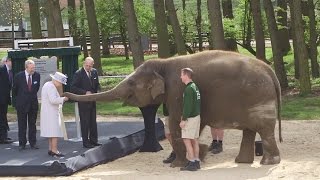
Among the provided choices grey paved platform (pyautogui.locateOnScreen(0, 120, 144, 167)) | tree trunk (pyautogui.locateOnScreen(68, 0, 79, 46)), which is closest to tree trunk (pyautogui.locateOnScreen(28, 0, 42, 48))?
Answer: grey paved platform (pyautogui.locateOnScreen(0, 120, 144, 167))

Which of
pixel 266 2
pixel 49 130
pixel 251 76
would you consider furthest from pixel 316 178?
pixel 266 2

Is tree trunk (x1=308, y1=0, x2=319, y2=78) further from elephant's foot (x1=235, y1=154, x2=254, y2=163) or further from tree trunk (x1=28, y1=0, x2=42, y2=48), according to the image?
elephant's foot (x1=235, y1=154, x2=254, y2=163)

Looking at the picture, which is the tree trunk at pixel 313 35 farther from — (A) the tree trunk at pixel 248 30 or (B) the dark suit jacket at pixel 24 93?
(B) the dark suit jacket at pixel 24 93

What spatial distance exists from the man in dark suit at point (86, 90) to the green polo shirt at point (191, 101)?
267 centimetres

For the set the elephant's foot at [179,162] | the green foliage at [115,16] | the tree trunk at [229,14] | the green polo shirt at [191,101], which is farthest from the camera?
the green foliage at [115,16]

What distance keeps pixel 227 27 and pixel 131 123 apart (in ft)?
51.7

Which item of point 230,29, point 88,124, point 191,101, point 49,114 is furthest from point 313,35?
point 49,114

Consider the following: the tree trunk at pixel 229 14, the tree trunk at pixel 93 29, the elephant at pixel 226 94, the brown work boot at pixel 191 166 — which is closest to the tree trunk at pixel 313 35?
the tree trunk at pixel 229 14

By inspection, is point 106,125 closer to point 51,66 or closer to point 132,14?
point 51,66

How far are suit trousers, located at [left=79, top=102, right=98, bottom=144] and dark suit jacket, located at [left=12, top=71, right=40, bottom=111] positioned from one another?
990 millimetres

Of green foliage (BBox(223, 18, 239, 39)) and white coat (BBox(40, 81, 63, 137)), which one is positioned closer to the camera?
white coat (BBox(40, 81, 63, 137))

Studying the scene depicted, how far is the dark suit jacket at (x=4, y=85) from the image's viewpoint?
1559cm

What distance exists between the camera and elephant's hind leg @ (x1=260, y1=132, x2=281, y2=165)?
513 inches

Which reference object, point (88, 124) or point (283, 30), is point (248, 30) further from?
point (88, 124)
